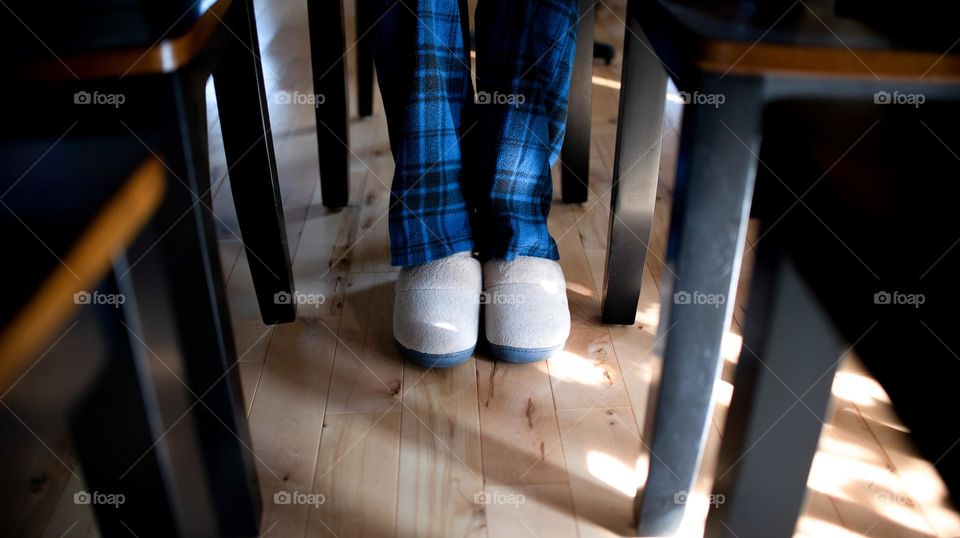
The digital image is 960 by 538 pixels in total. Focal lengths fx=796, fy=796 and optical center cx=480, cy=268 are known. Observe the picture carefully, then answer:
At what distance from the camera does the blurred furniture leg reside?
0.53 meters

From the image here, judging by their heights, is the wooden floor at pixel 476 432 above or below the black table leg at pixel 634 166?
below

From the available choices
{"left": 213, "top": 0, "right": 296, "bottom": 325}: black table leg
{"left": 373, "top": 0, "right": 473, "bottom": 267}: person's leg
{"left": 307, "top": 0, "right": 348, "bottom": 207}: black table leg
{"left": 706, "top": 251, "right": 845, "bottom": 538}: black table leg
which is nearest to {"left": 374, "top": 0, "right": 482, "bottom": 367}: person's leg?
{"left": 373, "top": 0, "right": 473, "bottom": 267}: person's leg

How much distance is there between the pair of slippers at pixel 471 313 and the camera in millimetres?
986

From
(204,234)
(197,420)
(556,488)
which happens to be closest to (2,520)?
(197,420)

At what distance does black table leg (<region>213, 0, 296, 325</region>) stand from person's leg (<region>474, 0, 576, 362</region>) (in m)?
0.27

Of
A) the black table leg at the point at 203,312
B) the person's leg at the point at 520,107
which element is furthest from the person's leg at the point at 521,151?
the black table leg at the point at 203,312

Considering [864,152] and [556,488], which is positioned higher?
[864,152]

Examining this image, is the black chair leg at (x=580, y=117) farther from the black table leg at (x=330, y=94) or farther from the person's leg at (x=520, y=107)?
the black table leg at (x=330, y=94)

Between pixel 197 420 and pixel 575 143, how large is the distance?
0.85 meters

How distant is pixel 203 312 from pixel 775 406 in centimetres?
45

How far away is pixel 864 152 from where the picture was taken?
486 mm

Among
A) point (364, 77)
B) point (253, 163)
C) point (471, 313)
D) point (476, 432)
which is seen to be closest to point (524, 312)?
point (471, 313)

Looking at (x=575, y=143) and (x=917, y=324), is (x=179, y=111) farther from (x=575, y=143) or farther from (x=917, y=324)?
(x=575, y=143)

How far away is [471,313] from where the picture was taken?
39.4 inches
